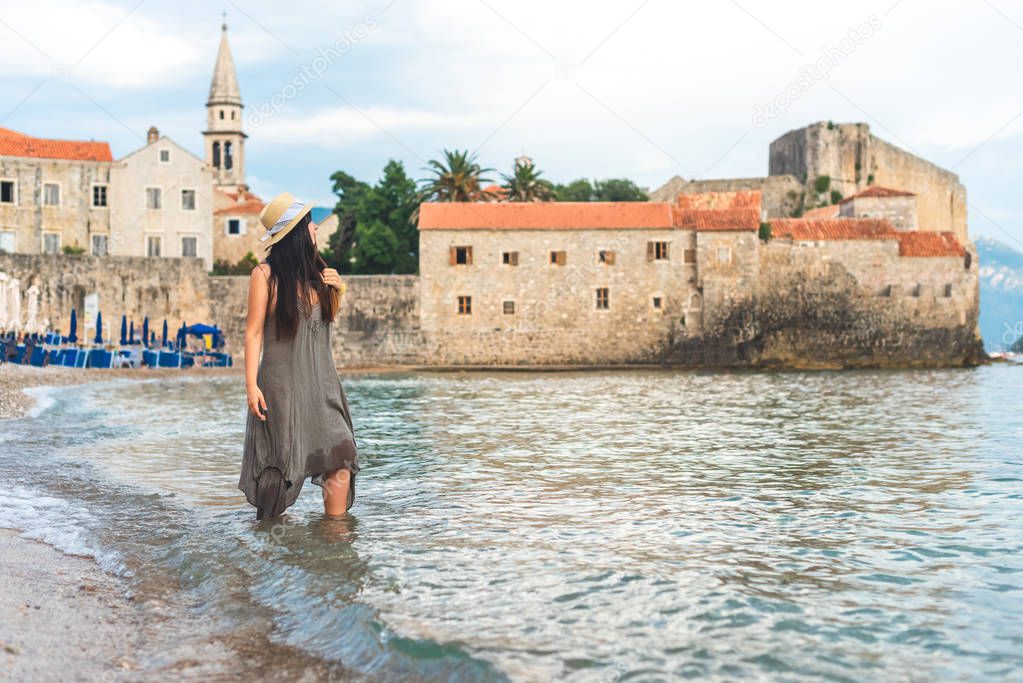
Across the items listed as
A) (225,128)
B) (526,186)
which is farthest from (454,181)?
(225,128)

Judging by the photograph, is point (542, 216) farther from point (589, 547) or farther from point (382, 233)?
point (589, 547)

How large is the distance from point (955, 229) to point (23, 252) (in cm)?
5034

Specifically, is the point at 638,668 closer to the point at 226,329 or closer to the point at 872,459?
the point at 872,459

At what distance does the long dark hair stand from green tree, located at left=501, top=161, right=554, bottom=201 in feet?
134

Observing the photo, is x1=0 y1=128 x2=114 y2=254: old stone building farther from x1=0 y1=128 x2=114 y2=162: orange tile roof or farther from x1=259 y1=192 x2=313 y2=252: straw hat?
x1=259 y1=192 x2=313 y2=252: straw hat

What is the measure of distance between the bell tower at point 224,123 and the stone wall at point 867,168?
38.0 meters

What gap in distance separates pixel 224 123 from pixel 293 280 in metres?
67.9

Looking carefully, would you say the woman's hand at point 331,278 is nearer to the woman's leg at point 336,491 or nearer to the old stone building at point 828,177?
the woman's leg at point 336,491

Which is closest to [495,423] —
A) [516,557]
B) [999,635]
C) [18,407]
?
[18,407]

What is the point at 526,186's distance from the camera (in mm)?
46250

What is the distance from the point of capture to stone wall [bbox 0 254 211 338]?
38188 millimetres

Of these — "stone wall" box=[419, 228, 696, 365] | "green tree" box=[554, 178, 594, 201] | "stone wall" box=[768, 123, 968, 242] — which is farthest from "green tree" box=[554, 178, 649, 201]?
"stone wall" box=[419, 228, 696, 365]

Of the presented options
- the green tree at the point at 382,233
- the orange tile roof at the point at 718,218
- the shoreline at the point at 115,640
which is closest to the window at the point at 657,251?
the orange tile roof at the point at 718,218

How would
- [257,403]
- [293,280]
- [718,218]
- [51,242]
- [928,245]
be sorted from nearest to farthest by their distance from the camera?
[257,403], [293,280], [718,218], [928,245], [51,242]
